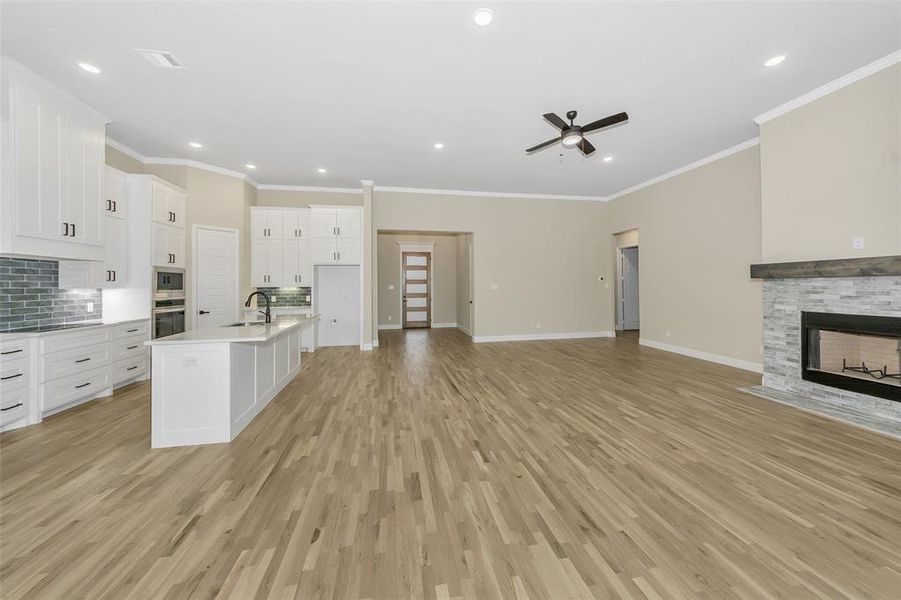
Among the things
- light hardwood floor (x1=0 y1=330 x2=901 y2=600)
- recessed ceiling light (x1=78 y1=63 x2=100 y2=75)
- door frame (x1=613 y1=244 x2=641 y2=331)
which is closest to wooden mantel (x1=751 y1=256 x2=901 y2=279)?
light hardwood floor (x1=0 y1=330 x2=901 y2=600)

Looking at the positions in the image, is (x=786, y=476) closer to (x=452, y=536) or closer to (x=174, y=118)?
(x=452, y=536)

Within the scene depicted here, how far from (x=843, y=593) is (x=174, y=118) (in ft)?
21.4

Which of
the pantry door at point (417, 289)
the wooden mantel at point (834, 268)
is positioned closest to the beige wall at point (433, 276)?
the pantry door at point (417, 289)

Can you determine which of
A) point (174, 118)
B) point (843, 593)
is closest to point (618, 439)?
point (843, 593)

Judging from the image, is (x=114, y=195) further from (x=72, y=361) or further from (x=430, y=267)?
(x=430, y=267)

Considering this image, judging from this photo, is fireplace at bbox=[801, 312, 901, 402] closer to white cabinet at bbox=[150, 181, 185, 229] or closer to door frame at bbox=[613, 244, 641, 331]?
door frame at bbox=[613, 244, 641, 331]

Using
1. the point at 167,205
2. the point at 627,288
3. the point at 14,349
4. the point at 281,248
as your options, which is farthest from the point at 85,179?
the point at 627,288

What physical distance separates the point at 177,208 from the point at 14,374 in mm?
2969

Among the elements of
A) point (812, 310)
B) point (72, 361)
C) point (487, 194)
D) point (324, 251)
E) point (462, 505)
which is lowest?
point (462, 505)

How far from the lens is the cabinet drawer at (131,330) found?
4038mm

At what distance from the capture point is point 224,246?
5.89 metres

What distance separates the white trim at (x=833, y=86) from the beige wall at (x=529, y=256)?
13.1 feet

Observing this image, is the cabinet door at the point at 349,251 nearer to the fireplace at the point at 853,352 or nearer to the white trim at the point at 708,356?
the white trim at the point at 708,356

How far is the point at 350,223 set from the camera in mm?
6754
